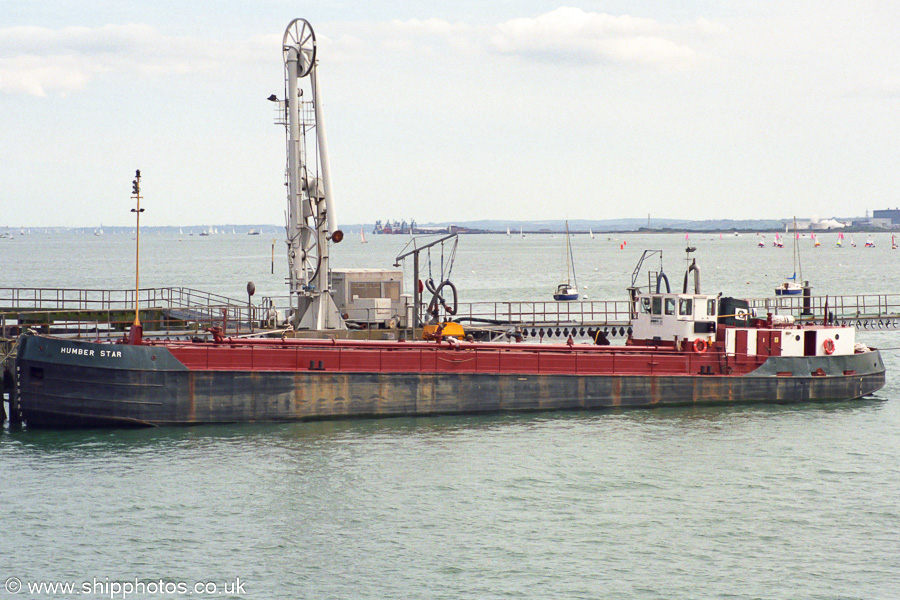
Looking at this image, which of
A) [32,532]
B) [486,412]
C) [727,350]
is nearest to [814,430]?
[727,350]

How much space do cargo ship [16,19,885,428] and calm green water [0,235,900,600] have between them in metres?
0.97

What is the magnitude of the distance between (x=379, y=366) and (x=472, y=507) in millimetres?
10943

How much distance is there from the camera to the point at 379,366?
1494 inches

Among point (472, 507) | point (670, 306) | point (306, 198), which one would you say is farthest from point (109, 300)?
point (670, 306)

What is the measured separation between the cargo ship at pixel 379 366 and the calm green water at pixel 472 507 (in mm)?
975

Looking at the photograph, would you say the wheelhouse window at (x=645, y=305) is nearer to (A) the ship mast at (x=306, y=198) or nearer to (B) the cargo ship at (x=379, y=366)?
(B) the cargo ship at (x=379, y=366)

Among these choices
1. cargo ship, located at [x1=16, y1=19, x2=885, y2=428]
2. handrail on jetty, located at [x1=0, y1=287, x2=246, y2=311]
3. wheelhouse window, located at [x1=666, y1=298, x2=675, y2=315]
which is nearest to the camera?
cargo ship, located at [x1=16, y1=19, x2=885, y2=428]

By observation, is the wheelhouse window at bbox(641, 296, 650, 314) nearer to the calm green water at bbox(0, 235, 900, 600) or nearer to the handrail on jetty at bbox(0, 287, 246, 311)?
the calm green water at bbox(0, 235, 900, 600)

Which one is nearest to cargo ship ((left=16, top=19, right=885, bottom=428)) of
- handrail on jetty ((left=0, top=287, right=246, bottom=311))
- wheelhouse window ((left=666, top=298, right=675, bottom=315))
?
wheelhouse window ((left=666, top=298, right=675, bottom=315))

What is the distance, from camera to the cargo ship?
35031mm

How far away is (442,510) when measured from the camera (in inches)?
1094

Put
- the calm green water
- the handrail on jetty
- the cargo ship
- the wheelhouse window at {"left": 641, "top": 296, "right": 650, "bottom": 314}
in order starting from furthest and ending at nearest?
the handrail on jetty
the wheelhouse window at {"left": 641, "top": 296, "right": 650, "bottom": 314}
the cargo ship
the calm green water

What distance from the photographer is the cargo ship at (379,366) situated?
35031 millimetres

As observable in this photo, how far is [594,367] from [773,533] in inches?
598
